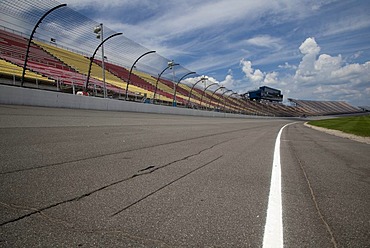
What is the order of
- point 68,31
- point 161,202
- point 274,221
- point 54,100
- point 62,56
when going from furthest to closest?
point 62,56
point 68,31
point 54,100
point 161,202
point 274,221

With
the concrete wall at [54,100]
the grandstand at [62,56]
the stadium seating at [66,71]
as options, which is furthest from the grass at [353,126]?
the stadium seating at [66,71]

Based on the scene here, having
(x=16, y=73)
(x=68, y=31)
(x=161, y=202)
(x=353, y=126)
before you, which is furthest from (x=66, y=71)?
(x=161, y=202)

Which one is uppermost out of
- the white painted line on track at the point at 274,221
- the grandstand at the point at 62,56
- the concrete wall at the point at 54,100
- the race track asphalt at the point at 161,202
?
the grandstand at the point at 62,56

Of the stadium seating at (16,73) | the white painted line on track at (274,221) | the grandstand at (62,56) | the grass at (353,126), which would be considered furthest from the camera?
the stadium seating at (16,73)

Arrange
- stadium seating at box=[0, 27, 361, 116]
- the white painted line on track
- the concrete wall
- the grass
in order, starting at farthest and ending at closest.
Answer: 1. stadium seating at box=[0, 27, 361, 116]
2. the grass
3. the concrete wall
4. the white painted line on track

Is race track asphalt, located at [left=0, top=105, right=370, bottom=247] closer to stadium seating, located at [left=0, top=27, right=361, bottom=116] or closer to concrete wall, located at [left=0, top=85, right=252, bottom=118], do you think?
concrete wall, located at [left=0, top=85, right=252, bottom=118]

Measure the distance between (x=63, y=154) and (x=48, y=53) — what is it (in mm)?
45689

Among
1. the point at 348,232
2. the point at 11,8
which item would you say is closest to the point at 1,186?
the point at 348,232

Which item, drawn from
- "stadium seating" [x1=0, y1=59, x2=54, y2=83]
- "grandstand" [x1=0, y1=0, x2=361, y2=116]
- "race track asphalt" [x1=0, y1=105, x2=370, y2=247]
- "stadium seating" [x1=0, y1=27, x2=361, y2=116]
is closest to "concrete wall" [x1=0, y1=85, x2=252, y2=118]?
"grandstand" [x1=0, y1=0, x2=361, y2=116]

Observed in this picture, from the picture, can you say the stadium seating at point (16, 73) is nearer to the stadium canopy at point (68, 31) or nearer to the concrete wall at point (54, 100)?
the stadium canopy at point (68, 31)

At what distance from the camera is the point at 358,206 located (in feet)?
8.84

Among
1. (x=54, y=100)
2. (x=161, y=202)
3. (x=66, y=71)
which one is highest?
(x=66, y=71)

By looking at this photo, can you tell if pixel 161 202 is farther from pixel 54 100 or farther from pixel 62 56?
pixel 62 56

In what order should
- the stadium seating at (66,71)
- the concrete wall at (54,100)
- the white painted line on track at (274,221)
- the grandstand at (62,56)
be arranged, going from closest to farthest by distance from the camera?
the white painted line on track at (274,221) < the concrete wall at (54,100) < the grandstand at (62,56) < the stadium seating at (66,71)
